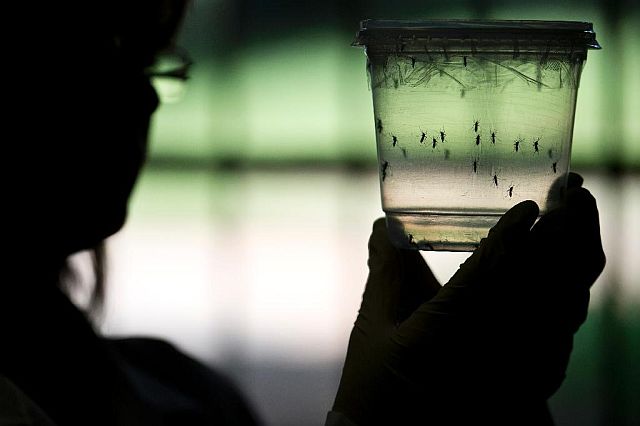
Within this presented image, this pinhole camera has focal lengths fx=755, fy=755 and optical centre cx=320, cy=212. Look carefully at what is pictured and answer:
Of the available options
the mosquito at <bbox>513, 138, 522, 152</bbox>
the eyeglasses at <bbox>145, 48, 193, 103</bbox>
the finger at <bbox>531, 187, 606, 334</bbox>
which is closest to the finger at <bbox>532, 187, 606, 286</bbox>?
the finger at <bbox>531, 187, 606, 334</bbox>

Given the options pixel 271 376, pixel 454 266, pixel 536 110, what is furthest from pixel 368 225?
pixel 536 110

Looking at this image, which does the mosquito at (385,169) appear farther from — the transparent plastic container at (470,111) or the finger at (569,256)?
the finger at (569,256)

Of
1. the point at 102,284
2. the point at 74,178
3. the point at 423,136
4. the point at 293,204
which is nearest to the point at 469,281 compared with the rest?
the point at 423,136

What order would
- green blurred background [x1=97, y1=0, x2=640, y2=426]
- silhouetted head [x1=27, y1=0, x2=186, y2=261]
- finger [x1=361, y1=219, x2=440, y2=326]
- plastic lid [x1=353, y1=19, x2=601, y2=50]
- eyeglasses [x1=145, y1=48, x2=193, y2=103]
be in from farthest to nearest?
green blurred background [x1=97, y1=0, x2=640, y2=426]
eyeglasses [x1=145, y1=48, x2=193, y2=103]
silhouetted head [x1=27, y1=0, x2=186, y2=261]
finger [x1=361, y1=219, x2=440, y2=326]
plastic lid [x1=353, y1=19, x2=601, y2=50]

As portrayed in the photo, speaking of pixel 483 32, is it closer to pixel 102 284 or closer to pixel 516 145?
pixel 516 145

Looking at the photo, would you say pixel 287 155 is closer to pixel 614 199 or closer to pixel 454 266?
pixel 454 266

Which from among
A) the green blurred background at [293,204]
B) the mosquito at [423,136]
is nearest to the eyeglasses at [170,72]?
the mosquito at [423,136]

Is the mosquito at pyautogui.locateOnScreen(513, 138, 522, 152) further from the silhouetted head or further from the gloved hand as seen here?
the silhouetted head
